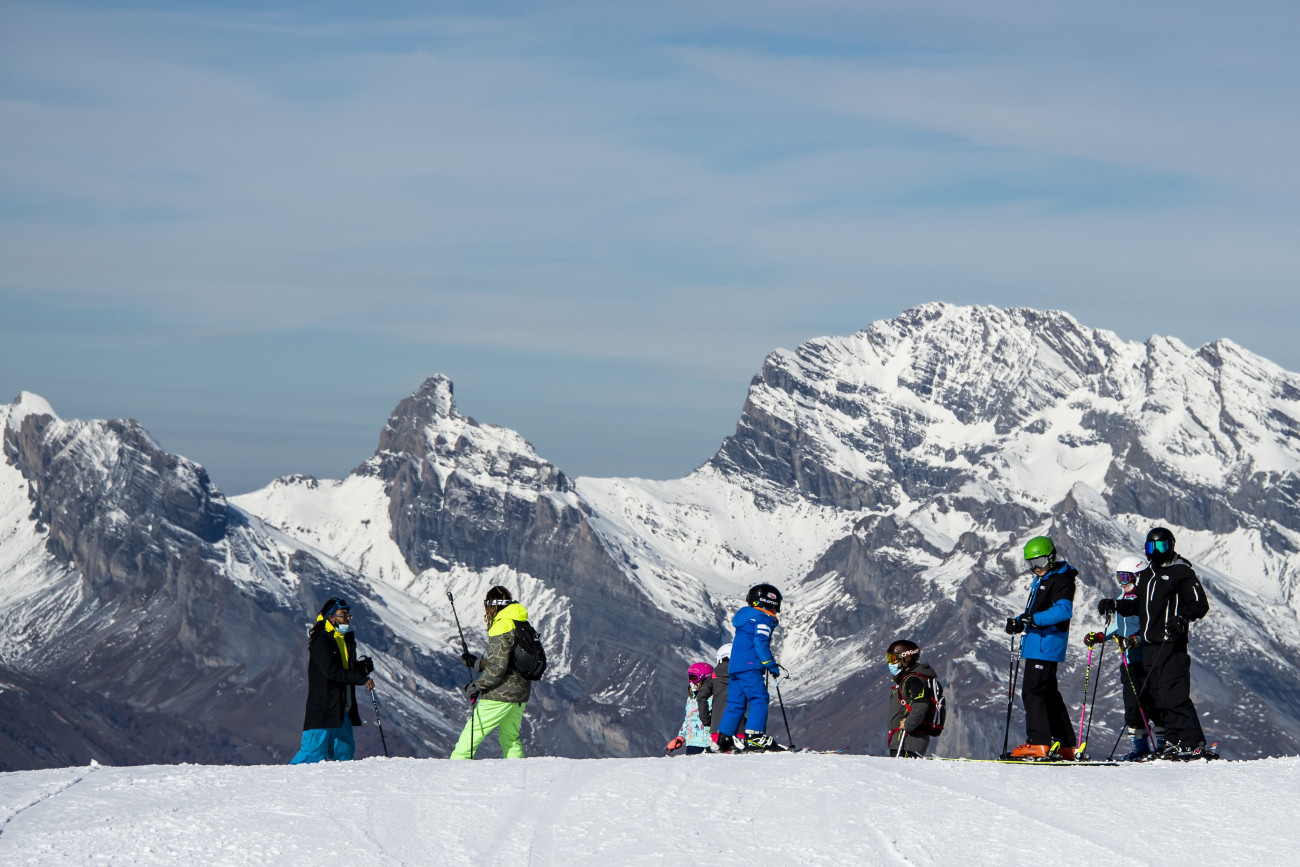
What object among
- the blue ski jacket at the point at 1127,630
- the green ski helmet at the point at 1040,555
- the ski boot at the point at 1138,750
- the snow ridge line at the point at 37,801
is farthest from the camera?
the blue ski jacket at the point at 1127,630

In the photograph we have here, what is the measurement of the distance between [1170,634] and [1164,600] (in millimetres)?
469

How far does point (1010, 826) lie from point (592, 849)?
4.32 meters

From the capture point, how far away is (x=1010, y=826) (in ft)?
54.4

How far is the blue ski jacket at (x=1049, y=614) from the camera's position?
2266cm

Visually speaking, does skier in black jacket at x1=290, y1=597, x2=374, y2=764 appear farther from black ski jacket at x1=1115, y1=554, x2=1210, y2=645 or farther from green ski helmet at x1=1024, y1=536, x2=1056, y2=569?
black ski jacket at x1=1115, y1=554, x2=1210, y2=645

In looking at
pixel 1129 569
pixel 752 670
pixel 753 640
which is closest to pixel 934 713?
pixel 752 670

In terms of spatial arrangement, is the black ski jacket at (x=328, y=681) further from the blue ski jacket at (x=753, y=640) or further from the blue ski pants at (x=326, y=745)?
the blue ski jacket at (x=753, y=640)

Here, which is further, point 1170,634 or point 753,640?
point 1170,634

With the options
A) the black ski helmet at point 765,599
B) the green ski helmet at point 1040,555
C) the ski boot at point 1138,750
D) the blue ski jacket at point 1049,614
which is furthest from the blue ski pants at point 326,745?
the ski boot at point 1138,750

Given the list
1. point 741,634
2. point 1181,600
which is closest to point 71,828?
point 741,634

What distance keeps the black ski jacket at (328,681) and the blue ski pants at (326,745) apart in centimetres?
13

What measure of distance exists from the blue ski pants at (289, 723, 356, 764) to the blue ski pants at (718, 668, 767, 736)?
5.19 meters

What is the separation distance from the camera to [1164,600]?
23219 mm

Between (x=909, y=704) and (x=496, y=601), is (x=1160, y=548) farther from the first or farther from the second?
(x=496, y=601)
